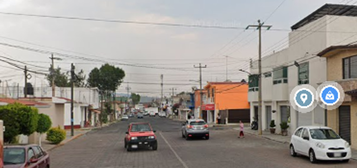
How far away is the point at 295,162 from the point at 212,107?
46365 mm

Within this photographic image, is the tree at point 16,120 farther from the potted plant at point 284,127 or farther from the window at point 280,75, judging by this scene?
the window at point 280,75

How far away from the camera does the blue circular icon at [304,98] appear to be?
28347mm

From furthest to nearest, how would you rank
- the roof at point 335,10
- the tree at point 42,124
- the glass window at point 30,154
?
the roof at point 335,10 → the tree at point 42,124 → the glass window at point 30,154

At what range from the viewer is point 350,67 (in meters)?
22.0

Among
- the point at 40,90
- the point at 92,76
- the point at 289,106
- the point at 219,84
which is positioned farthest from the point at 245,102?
the point at 92,76

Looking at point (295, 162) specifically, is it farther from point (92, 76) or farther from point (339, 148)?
point (92, 76)

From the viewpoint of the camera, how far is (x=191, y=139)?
30688 millimetres

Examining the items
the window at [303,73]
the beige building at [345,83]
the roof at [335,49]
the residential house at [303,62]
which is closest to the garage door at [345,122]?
the beige building at [345,83]

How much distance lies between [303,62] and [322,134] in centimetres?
1350

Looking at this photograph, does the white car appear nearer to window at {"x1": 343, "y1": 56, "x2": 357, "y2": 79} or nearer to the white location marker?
window at {"x1": 343, "y1": 56, "x2": 357, "y2": 79}

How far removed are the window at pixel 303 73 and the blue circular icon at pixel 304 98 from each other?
77cm

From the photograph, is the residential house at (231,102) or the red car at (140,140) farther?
the residential house at (231,102)

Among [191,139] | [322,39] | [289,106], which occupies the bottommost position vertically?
[191,139]

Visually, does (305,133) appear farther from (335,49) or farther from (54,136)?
(54,136)
